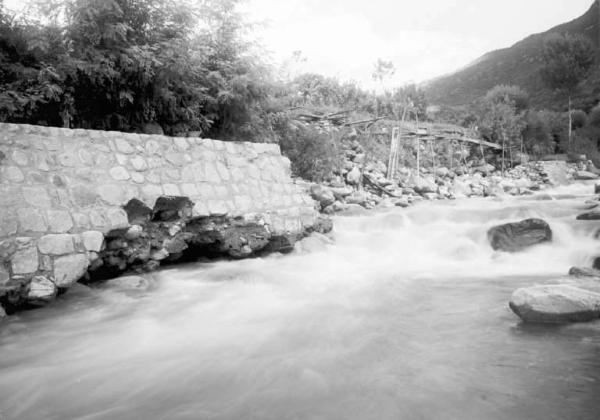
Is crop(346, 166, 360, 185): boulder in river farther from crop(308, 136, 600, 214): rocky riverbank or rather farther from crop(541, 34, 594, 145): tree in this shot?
crop(541, 34, 594, 145): tree

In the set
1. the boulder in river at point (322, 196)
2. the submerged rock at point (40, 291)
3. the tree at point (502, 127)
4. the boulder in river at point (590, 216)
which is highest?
the tree at point (502, 127)

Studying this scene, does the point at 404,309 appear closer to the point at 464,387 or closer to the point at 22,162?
the point at 464,387

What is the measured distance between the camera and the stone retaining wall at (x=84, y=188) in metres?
3.71

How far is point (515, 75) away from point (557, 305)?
55.4 m

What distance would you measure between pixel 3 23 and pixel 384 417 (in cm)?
664

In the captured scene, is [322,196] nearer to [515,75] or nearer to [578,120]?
[578,120]

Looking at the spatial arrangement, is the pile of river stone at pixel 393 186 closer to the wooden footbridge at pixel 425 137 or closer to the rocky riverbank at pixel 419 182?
the rocky riverbank at pixel 419 182

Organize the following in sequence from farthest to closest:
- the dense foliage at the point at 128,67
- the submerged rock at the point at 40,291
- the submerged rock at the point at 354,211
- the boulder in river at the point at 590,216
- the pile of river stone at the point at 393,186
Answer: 1. the pile of river stone at the point at 393,186
2. the submerged rock at the point at 354,211
3. the boulder in river at the point at 590,216
4. the dense foliage at the point at 128,67
5. the submerged rock at the point at 40,291

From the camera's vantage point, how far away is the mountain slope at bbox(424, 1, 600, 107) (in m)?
41.1

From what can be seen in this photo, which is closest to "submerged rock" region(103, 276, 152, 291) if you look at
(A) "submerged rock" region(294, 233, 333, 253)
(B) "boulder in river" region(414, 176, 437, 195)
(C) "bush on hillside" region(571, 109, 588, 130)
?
(A) "submerged rock" region(294, 233, 333, 253)

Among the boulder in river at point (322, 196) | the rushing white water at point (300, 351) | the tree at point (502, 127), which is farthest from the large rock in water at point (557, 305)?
the tree at point (502, 127)

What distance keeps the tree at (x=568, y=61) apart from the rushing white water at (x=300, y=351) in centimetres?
3644

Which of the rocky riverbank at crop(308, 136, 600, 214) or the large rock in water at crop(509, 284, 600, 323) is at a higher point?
the rocky riverbank at crop(308, 136, 600, 214)

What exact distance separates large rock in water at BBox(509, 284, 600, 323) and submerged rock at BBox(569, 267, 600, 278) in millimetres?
1671
